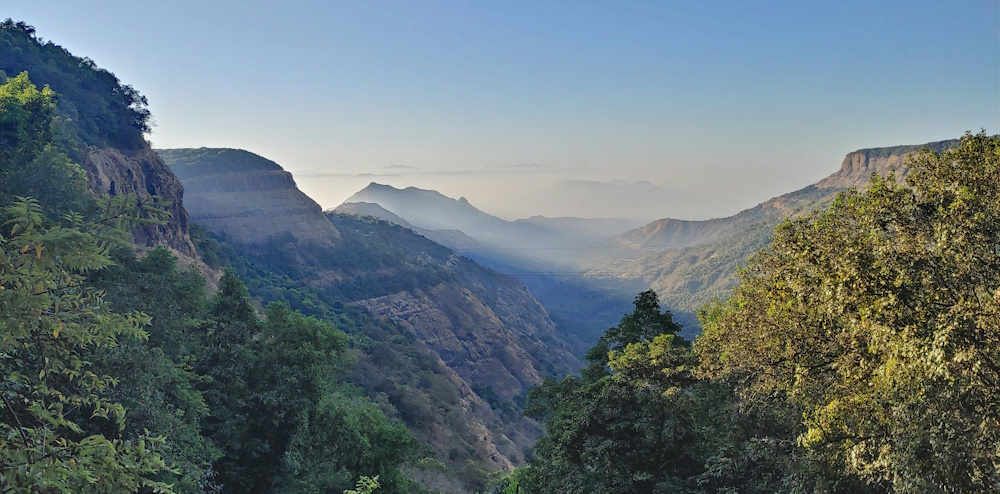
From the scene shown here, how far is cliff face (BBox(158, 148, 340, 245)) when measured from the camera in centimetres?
11256

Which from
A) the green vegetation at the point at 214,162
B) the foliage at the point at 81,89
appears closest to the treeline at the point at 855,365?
the foliage at the point at 81,89

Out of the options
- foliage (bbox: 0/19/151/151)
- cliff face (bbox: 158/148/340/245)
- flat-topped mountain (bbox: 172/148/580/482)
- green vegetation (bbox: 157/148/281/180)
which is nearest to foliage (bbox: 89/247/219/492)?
foliage (bbox: 0/19/151/151)

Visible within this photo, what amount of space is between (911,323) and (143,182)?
66505 millimetres

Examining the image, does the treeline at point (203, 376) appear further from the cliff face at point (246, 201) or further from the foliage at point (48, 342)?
the cliff face at point (246, 201)

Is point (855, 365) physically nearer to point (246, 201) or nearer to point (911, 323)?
point (911, 323)

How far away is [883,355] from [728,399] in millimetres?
6511

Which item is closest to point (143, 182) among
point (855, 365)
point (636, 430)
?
point (636, 430)

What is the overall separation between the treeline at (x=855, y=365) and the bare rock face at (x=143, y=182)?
140 ft

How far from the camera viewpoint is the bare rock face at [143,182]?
158ft

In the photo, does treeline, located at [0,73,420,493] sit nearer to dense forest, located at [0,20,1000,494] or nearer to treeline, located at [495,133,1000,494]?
dense forest, located at [0,20,1000,494]

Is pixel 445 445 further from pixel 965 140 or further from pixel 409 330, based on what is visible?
pixel 965 140

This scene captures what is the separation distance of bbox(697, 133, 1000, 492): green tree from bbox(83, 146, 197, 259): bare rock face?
153 ft

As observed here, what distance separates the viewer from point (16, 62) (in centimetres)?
5097

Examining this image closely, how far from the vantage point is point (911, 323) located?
9922 mm
